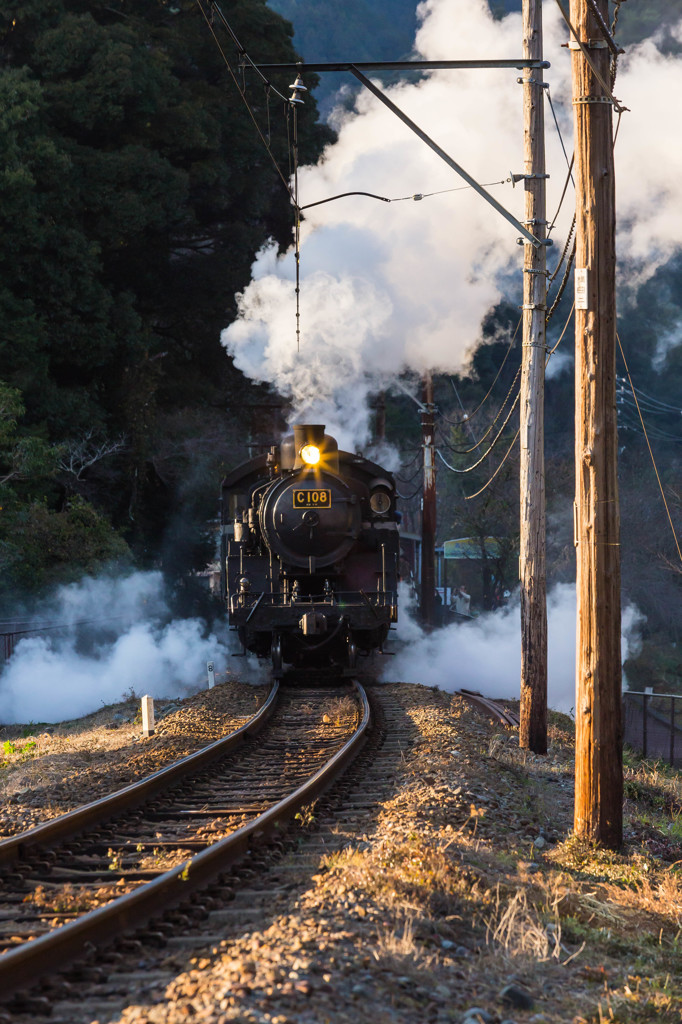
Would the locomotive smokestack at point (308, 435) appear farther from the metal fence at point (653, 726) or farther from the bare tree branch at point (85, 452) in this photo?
the metal fence at point (653, 726)

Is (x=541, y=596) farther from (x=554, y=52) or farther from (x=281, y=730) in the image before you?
(x=554, y=52)

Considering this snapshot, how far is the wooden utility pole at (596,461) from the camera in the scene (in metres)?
7.97

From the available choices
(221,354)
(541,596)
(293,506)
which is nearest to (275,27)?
(221,354)

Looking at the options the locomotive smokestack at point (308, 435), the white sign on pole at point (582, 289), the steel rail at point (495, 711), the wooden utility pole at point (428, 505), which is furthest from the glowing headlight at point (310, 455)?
the wooden utility pole at point (428, 505)

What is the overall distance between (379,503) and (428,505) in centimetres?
982

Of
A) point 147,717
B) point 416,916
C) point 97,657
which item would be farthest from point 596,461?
point 97,657

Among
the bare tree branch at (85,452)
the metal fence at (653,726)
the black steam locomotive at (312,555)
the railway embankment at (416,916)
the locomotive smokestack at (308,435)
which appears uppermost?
the bare tree branch at (85,452)

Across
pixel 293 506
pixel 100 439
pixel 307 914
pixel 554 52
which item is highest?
pixel 554 52

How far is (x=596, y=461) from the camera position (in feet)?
26.3

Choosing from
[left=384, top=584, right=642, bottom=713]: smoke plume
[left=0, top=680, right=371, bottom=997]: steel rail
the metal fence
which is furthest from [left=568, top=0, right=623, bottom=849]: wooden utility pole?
the metal fence

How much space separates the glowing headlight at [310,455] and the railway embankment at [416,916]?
253 inches

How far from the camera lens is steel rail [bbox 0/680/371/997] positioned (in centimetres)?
452

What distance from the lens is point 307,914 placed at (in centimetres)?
537

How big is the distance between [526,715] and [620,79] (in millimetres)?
→ 55431
